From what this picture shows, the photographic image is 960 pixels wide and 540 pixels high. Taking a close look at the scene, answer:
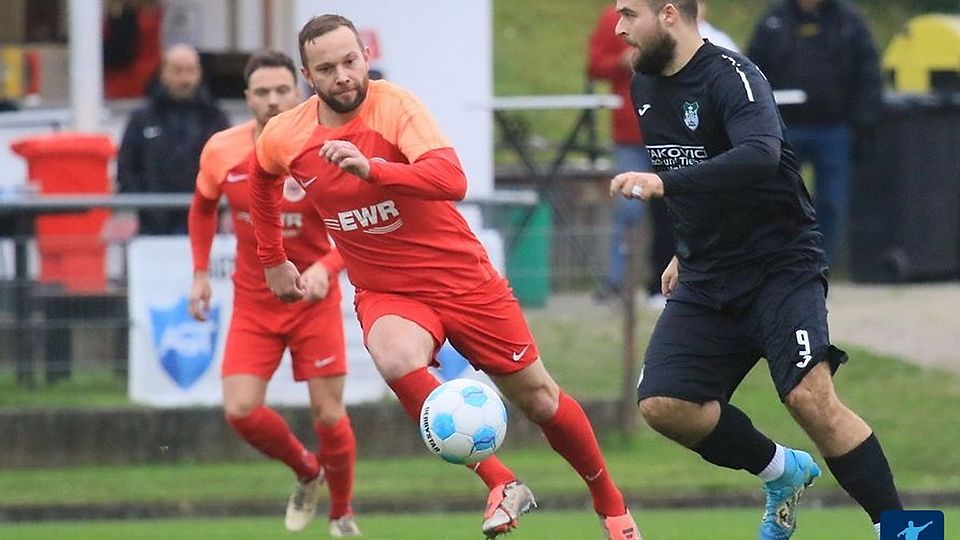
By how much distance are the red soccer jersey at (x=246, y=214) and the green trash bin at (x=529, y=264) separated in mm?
3754

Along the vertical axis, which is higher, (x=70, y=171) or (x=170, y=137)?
(x=170, y=137)

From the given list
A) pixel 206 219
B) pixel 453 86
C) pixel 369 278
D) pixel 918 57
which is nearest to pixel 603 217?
pixel 453 86

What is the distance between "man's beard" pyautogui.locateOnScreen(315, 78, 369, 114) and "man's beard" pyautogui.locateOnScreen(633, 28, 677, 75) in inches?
48.1

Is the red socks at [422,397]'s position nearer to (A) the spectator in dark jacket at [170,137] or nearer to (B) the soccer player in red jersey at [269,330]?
(B) the soccer player in red jersey at [269,330]

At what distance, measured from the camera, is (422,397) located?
9094 millimetres

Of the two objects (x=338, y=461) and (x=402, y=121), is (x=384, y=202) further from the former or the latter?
(x=338, y=461)

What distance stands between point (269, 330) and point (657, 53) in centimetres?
352

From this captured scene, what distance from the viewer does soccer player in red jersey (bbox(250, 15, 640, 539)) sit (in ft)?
29.8

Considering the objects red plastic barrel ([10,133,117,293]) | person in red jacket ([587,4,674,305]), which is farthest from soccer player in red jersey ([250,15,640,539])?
person in red jacket ([587,4,674,305])

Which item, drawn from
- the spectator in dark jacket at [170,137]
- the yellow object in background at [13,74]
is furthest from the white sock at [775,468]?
the yellow object in background at [13,74]

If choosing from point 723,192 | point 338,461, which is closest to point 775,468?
point 723,192

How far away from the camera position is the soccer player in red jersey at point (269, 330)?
11.2 metres

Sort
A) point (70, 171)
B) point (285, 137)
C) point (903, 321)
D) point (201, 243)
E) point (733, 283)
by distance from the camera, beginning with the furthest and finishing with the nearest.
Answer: point (903, 321) → point (70, 171) → point (201, 243) → point (285, 137) → point (733, 283)

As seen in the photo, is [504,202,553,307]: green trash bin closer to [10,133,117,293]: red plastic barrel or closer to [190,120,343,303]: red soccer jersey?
[10,133,117,293]: red plastic barrel
